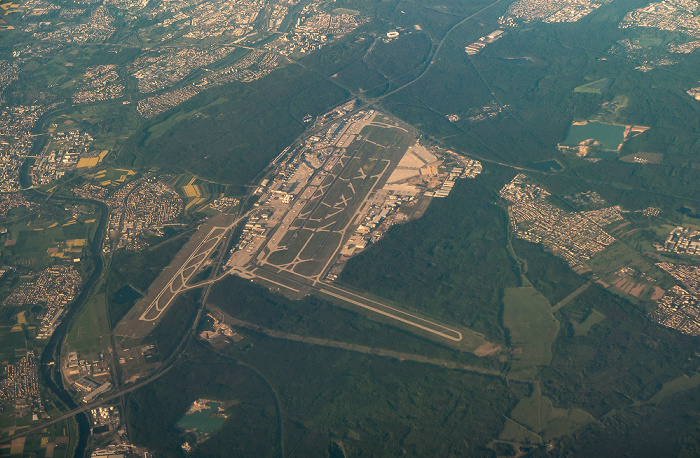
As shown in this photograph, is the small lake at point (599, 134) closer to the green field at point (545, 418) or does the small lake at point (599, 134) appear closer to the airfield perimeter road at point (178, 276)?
the green field at point (545, 418)

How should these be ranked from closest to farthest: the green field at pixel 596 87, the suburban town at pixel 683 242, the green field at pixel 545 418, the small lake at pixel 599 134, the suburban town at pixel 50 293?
1. the green field at pixel 545 418
2. the suburban town at pixel 50 293
3. the suburban town at pixel 683 242
4. the small lake at pixel 599 134
5. the green field at pixel 596 87

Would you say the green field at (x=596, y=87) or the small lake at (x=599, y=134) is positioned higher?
the green field at (x=596, y=87)

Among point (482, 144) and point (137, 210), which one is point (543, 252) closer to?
point (482, 144)

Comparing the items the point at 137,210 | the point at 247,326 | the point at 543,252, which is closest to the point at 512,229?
the point at 543,252

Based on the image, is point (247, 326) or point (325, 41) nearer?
point (247, 326)

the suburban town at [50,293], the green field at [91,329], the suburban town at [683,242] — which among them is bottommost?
the suburban town at [683,242]

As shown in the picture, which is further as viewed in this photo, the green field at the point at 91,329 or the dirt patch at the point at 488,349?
the green field at the point at 91,329

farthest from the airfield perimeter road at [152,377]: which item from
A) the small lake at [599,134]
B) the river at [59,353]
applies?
the small lake at [599,134]
